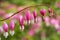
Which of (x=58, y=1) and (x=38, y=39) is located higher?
→ (x=58, y=1)

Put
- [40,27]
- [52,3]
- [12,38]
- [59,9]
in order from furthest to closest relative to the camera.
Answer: [52,3], [59,9], [40,27], [12,38]

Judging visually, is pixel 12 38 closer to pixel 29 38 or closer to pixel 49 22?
pixel 29 38

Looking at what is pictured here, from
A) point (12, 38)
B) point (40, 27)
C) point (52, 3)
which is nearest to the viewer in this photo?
point (12, 38)

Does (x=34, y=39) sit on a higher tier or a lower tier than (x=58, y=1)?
lower

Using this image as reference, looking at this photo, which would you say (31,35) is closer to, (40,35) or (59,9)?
(40,35)

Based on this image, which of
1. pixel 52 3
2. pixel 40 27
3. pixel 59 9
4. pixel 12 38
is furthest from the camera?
pixel 52 3

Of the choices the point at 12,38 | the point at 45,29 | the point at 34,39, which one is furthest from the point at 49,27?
the point at 12,38

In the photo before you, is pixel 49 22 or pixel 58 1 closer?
pixel 49 22

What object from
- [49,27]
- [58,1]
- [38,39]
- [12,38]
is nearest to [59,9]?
[58,1]

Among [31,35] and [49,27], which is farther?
[49,27]
